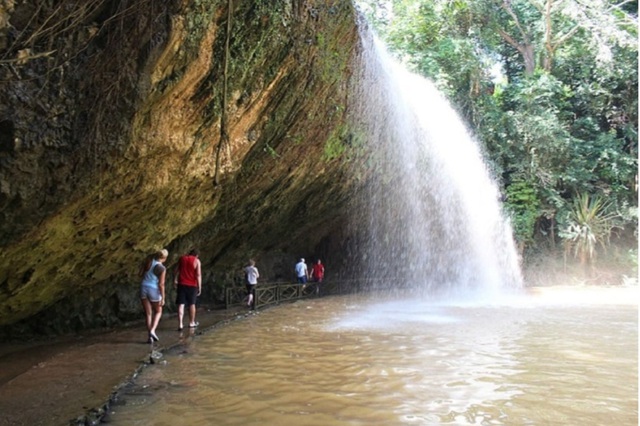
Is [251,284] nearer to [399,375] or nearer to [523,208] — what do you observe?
[399,375]

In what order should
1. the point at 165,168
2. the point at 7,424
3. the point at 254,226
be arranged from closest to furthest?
the point at 7,424 < the point at 165,168 < the point at 254,226

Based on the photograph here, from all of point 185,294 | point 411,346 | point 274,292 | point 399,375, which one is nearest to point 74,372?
point 185,294

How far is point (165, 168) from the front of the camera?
301 inches

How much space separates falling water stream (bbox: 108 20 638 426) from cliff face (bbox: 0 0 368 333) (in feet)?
7.27

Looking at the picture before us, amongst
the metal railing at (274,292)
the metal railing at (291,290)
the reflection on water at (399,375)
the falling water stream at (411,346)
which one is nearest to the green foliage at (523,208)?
the falling water stream at (411,346)

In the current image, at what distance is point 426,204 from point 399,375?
13.5 m

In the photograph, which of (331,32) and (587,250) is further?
Answer: (587,250)

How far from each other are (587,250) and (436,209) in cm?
703

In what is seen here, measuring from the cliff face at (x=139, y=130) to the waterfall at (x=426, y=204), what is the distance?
338cm

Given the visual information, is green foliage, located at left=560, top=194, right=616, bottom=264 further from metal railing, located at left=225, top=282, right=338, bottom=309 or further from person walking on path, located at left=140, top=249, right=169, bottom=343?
person walking on path, located at left=140, top=249, right=169, bottom=343

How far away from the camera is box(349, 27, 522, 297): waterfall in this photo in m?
15.4

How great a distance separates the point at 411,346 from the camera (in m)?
7.43

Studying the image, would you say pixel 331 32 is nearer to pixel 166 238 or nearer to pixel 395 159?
pixel 166 238

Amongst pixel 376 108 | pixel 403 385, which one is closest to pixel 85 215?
pixel 403 385
